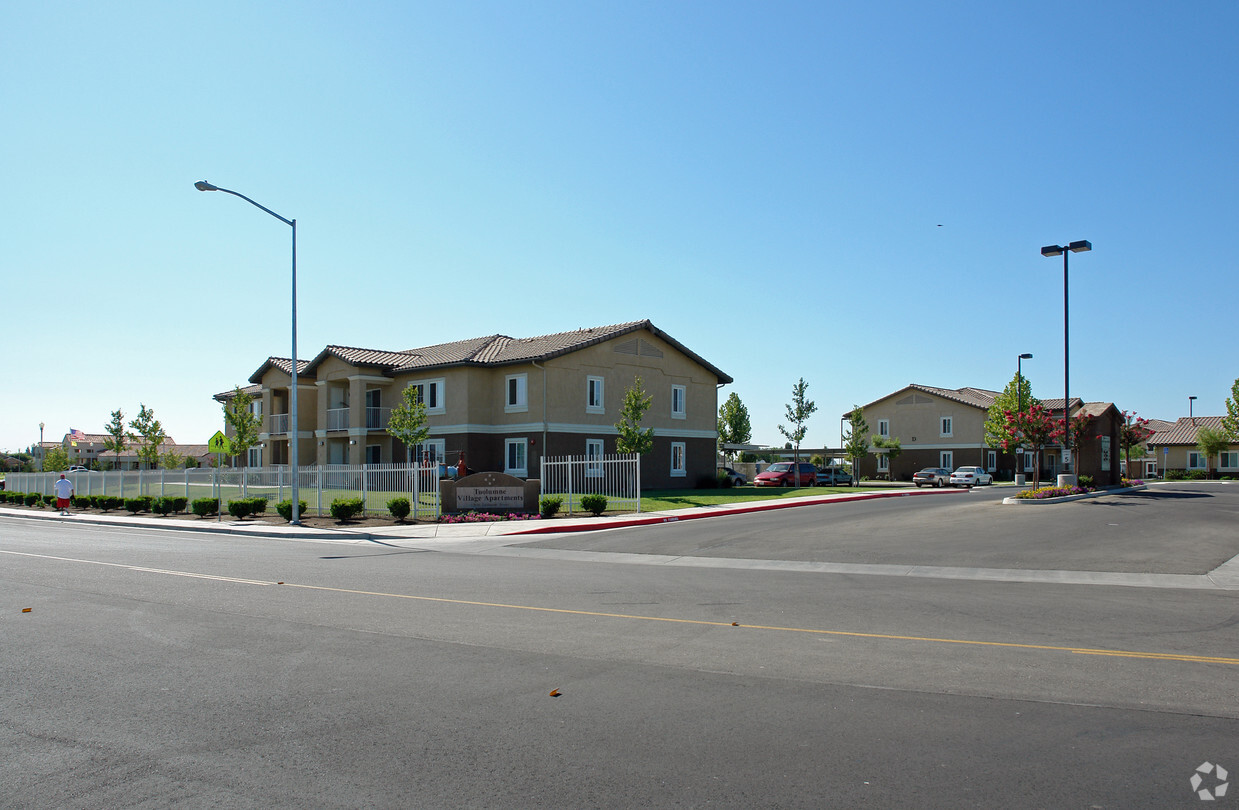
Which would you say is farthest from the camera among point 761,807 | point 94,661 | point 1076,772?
point 94,661

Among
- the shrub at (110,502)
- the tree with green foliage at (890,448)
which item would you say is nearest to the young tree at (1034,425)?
the tree with green foliage at (890,448)

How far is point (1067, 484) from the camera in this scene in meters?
32.0

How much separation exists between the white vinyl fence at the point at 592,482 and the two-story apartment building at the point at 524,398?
3836 mm

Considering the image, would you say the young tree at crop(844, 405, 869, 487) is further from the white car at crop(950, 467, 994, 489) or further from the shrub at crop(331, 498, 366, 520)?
the shrub at crop(331, 498, 366, 520)

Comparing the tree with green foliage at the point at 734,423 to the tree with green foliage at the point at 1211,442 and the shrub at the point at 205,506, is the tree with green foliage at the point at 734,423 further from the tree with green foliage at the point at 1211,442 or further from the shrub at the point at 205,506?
the shrub at the point at 205,506

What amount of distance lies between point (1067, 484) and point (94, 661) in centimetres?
3267

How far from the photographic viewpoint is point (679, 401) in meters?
44.1

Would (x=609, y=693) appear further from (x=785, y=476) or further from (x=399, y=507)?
(x=785, y=476)

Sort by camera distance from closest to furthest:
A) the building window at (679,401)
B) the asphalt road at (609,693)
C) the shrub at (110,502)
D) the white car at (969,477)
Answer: the asphalt road at (609,693)
the shrub at (110,502)
the building window at (679,401)
the white car at (969,477)

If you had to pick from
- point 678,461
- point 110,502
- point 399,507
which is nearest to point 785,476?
point 678,461

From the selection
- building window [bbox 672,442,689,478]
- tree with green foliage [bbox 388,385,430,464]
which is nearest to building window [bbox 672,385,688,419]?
building window [bbox 672,442,689,478]

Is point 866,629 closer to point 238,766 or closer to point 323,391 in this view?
point 238,766

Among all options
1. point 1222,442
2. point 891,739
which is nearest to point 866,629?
point 891,739

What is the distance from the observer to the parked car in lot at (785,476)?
4575 centimetres
